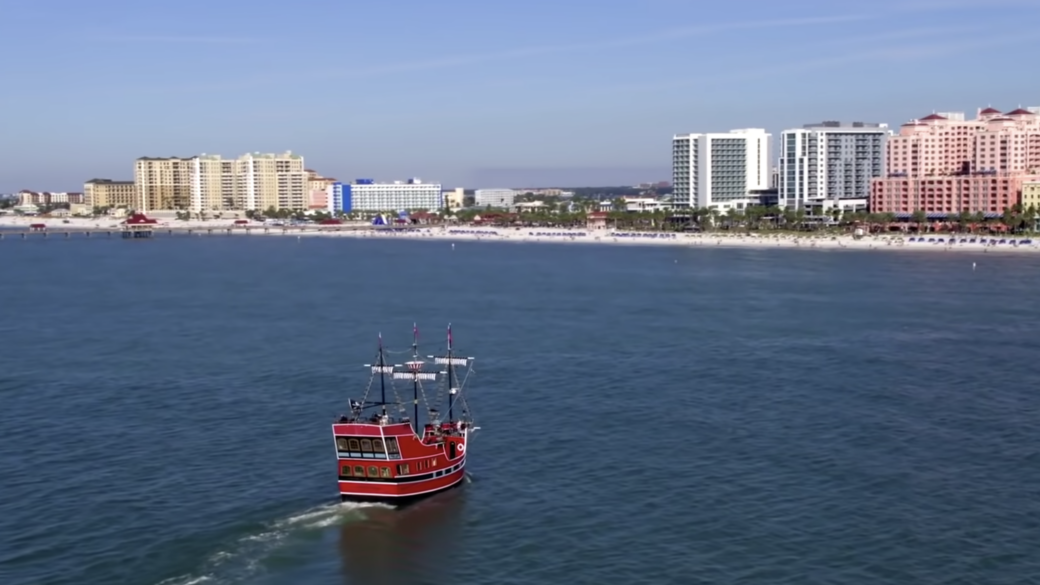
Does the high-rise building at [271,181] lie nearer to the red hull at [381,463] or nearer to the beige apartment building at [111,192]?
the beige apartment building at [111,192]

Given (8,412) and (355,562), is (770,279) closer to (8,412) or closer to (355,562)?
(8,412)

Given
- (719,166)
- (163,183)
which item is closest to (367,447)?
(719,166)

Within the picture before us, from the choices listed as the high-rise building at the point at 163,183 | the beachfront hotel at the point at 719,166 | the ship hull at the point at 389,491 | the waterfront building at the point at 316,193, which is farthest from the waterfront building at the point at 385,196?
the ship hull at the point at 389,491

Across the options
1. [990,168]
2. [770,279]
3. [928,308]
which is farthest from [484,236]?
[928,308]

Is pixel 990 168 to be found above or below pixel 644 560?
above

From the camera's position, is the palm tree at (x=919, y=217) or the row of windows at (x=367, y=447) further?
the palm tree at (x=919, y=217)

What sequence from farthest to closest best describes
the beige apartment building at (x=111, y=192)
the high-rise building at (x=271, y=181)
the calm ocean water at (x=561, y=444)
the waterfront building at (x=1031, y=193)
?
the beige apartment building at (x=111, y=192) < the high-rise building at (x=271, y=181) < the waterfront building at (x=1031, y=193) < the calm ocean water at (x=561, y=444)
